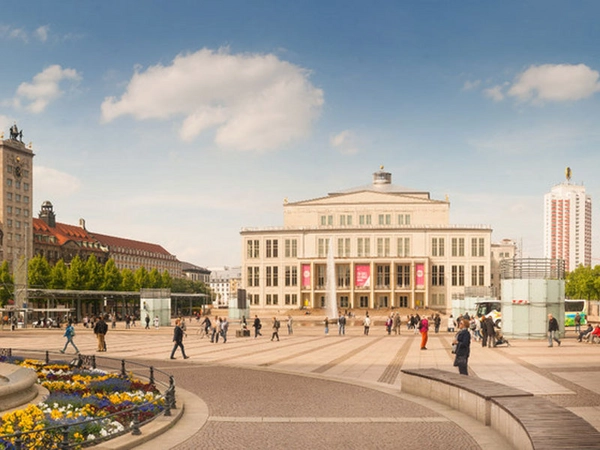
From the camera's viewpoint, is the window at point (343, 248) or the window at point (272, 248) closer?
the window at point (343, 248)

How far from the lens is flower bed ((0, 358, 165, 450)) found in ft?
36.7

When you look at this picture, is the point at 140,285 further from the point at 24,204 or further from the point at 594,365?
the point at 594,365

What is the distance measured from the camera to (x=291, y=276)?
447ft

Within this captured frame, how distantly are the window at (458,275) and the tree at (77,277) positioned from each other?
64711 millimetres

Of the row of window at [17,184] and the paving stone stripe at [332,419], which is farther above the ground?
the row of window at [17,184]

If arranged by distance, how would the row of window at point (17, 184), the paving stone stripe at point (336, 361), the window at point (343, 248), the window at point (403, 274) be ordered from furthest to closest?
the row of window at point (17, 184)
the window at point (343, 248)
the window at point (403, 274)
the paving stone stripe at point (336, 361)

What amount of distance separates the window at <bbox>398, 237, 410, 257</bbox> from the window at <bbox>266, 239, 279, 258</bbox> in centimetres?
2310

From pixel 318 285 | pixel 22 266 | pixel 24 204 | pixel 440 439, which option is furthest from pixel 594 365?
pixel 24 204

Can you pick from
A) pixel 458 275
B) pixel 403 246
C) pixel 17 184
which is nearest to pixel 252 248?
pixel 403 246

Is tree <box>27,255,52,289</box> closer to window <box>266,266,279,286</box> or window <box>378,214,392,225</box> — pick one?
window <box>266,266,279,286</box>

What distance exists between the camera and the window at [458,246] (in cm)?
13300

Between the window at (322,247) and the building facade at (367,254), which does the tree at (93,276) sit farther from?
the window at (322,247)

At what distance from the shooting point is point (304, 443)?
12961 mm

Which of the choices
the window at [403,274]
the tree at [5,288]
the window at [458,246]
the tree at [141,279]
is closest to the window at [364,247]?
the window at [403,274]
